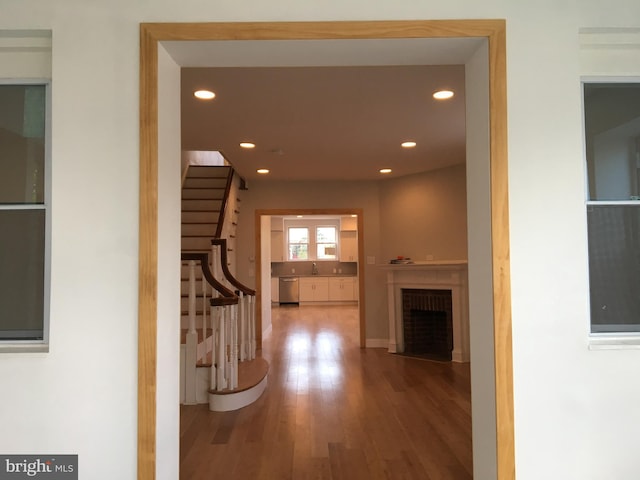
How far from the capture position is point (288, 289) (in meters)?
11.6

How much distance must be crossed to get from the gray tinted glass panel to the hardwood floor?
1.77 m

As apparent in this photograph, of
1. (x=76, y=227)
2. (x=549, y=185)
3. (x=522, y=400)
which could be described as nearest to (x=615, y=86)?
(x=549, y=185)

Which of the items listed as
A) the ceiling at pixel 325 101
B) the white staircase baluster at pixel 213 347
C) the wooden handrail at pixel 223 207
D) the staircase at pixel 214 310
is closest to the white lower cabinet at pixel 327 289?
the staircase at pixel 214 310

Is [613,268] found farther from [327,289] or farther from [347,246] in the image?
[347,246]

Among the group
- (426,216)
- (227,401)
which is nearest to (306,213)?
(426,216)

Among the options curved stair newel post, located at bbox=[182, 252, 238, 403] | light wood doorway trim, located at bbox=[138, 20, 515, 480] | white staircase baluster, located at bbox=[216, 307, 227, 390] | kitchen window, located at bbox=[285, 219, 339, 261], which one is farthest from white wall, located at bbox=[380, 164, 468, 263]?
kitchen window, located at bbox=[285, 219, 339, 261]

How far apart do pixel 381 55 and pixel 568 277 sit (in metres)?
1.26

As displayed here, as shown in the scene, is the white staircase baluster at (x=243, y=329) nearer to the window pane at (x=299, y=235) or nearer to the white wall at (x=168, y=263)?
the white wall at (x=168, y=263)

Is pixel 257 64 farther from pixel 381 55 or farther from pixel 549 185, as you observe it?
pixel 549 185

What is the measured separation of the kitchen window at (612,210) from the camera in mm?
1844

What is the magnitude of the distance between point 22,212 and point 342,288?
32.8ft

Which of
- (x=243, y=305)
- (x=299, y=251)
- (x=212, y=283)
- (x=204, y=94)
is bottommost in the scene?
(x=243, y=305)

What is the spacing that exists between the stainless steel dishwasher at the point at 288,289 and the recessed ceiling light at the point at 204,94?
878 centimetres
